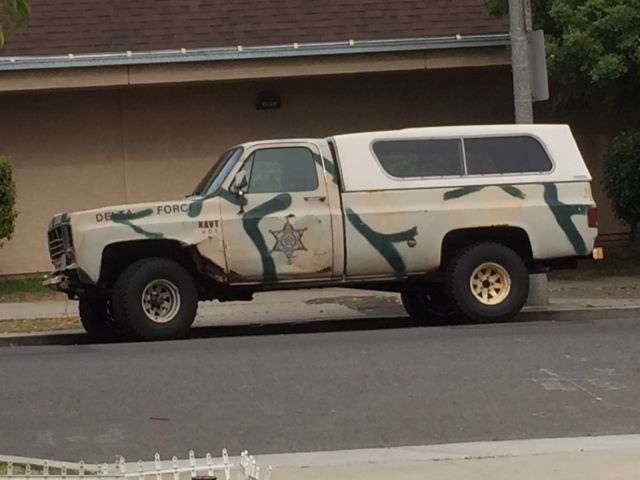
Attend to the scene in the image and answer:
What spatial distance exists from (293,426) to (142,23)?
10.9m

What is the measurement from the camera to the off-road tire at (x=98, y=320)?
13203 mm

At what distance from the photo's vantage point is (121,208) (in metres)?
12.2

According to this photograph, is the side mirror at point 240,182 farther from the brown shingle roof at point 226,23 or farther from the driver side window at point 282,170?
the brown shingle roof at point 226,23

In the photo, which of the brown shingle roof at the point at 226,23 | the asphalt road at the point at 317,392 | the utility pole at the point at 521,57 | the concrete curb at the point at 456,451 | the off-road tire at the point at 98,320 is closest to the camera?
the concrete curb at the point at 456,451

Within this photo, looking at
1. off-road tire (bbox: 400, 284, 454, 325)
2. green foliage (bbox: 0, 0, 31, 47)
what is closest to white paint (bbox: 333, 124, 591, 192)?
off-road tire (bbox: 400, 284, 454, 325)

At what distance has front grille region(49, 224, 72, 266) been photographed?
40.4 feet

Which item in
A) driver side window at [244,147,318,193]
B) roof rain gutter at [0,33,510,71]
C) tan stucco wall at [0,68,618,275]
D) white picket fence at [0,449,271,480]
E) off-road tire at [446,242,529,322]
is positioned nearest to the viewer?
white picket fence at [0,449,271,480]

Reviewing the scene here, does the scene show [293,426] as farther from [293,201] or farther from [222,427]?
[293,201]

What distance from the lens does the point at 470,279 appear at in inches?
508

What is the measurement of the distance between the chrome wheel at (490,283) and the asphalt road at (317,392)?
2.40 ft

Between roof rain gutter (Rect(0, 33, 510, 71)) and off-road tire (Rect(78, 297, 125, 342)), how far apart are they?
5.08m

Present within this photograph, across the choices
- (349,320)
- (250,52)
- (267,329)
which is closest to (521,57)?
(349,320)

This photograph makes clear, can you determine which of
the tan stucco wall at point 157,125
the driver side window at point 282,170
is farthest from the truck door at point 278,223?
the tan stucco wall at point 157,125

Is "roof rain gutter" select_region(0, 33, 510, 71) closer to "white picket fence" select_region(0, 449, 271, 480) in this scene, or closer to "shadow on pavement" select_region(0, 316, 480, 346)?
"shadow on pavement" select_region(0, 316, 480, 346)
